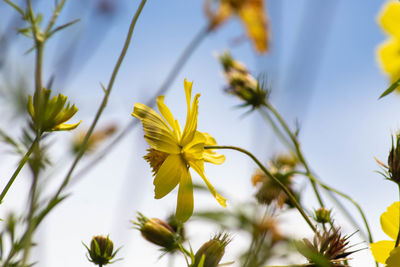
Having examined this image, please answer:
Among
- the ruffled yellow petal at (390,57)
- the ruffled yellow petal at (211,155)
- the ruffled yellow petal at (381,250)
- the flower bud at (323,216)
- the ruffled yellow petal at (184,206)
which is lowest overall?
the ruffled yellow petal at (381,250)

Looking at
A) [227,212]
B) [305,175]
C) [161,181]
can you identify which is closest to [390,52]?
[305,175]

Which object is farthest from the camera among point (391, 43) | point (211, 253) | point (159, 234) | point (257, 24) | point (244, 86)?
point (257, 24)

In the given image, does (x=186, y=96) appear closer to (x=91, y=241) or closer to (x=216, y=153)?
(x=216, y=153)

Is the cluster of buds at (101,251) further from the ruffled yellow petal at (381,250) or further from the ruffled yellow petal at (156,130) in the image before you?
the ruffled yellow petal at (381,250)

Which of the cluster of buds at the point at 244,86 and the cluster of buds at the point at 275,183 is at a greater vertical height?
the cluster of buds at the point at 244,86

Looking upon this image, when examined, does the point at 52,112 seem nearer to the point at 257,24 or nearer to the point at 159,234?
the point at 159,234

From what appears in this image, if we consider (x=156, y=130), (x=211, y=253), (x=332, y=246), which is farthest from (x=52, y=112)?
(x=332, y=246)

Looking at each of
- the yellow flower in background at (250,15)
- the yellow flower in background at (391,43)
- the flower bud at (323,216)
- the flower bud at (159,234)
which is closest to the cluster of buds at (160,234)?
the flower bud at (159,234)

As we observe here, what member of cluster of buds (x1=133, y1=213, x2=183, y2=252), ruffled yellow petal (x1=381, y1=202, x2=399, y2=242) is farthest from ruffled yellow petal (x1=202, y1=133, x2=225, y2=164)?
ruffled yellow petal (x1=381, y1=202, x2=399, y2=242)

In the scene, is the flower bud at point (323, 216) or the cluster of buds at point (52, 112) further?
the flower bud at point (323, 216)
